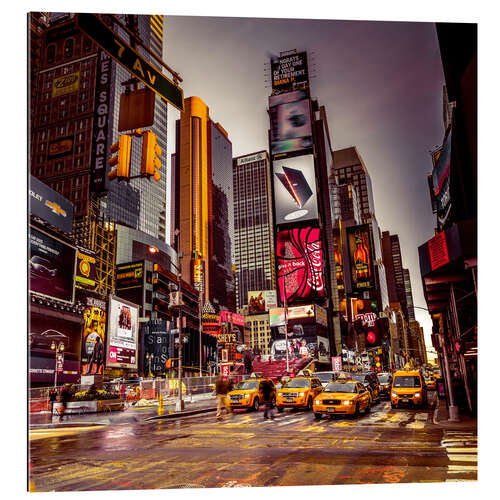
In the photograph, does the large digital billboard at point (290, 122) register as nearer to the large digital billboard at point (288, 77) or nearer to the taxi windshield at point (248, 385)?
the large digital billboard at point (288, 77)

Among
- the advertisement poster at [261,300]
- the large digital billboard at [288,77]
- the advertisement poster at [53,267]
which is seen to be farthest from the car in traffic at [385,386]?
the advertisement poster at [261,300]

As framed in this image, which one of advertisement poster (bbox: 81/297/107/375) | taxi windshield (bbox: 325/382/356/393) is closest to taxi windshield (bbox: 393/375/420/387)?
taxi windshield (bbox: 325/382/356/393)

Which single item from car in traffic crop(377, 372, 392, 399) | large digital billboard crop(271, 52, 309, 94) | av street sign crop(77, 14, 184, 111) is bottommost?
car in traffic crop(377, 372, 392, 399)

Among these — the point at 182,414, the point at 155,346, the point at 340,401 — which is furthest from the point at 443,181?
the point at 155,346

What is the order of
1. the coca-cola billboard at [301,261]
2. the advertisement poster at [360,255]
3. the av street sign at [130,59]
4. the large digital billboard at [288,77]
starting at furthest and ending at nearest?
the advertisement poster at [360,255] → the coca-cola billboard at [301,261] → the large digital billboard at [288,77] → the av street sign at [130,59]

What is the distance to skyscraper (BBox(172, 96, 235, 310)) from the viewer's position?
14300cm

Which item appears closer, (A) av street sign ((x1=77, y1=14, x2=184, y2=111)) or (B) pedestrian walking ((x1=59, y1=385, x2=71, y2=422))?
(A) av street sign ((x1=77, y1=14, x2=184, y2=111))

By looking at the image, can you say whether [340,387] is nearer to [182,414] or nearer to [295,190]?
[182,414]

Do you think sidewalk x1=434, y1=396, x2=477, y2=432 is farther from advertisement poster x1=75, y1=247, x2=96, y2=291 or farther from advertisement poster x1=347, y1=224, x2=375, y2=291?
advertisement poster x1=347, y1=224, x2=375, y2=291

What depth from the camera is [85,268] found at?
48.3 meters

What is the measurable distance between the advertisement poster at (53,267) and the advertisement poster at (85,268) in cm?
686

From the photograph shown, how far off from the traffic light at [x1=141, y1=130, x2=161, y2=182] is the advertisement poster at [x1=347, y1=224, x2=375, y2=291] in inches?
2672

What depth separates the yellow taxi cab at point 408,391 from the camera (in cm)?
1977
